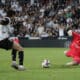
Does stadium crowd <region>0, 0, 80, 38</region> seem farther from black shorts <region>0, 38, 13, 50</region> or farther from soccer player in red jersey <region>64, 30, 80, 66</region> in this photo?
black shorts <region>0, 38, 13, 50</region>

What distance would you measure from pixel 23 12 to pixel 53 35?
14.1ft

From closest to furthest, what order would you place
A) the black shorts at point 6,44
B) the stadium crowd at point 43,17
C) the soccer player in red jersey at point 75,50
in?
the black shorts at point 6,44, the soccer player in red jersey at point 75,50, the stadium crowd at point 43,17

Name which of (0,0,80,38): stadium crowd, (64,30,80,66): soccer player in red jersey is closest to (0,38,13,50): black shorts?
(64,30,80,66): soccer player in red jersey

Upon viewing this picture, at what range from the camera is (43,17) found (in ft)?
109

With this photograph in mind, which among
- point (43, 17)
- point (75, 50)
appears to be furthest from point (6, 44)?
point (43, 17)

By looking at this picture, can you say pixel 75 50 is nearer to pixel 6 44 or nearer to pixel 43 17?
pixel 6 44

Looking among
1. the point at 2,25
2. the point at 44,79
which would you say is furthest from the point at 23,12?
the point at 44,79

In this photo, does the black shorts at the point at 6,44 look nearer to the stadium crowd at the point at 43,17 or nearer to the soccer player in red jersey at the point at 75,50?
the soccer player in red jersey at the point at 75,50

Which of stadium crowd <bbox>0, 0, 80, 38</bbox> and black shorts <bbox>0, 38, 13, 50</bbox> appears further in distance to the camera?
stadium crowd <bbox>0, 0, 80, 38</bbox>

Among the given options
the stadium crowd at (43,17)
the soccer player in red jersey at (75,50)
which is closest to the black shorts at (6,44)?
the soccer player in red jersey at (75,50)

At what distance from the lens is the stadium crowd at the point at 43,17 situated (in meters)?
31.5

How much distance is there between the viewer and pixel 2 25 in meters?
12.5

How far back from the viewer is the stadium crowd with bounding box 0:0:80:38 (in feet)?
103

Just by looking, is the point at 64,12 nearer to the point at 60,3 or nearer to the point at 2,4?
the point at 60,3
